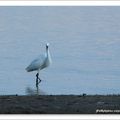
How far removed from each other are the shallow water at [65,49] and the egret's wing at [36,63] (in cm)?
7

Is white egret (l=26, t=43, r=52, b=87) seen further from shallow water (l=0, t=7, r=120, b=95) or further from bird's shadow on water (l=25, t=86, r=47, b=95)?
bird's shadow on water (l=25, t=86, r=47, b=95)

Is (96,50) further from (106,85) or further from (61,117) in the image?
(61,117)

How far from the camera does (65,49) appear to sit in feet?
35.2

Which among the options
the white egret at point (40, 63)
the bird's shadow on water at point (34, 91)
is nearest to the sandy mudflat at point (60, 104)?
the bird's shadow on water at point (34, 91)

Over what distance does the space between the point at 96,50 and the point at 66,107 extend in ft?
6.92

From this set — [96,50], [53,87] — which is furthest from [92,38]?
[53,87]

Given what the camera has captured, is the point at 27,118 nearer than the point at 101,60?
Yes

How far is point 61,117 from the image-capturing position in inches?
338

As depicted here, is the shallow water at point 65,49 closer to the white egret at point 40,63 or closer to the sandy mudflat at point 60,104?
the white egret at point 40,63

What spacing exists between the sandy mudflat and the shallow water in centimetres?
69

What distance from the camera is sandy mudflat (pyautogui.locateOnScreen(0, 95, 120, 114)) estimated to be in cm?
872

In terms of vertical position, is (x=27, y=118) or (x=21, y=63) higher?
(x=21, y=63)

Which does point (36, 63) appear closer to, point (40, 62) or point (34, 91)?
point (40, 62)

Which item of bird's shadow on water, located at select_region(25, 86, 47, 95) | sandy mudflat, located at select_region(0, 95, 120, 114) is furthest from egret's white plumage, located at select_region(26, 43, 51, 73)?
sandy mudflat, located at select_region(0, 95, 120, 114)
